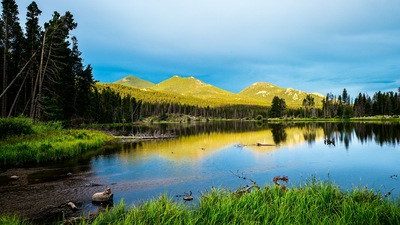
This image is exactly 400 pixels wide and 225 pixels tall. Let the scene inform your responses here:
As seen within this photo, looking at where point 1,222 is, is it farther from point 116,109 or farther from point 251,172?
point 116,109

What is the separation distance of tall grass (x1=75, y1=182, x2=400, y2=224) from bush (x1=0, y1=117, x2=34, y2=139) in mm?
23631

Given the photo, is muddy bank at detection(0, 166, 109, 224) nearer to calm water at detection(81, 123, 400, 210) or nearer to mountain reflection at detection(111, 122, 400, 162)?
calm water at detection(81, 123, 400, 210)

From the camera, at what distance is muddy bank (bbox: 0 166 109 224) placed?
12.9 metres

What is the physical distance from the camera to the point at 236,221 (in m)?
8.88

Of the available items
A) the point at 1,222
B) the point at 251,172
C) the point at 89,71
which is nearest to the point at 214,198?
the point at 1,222

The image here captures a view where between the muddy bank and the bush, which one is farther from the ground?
the bush

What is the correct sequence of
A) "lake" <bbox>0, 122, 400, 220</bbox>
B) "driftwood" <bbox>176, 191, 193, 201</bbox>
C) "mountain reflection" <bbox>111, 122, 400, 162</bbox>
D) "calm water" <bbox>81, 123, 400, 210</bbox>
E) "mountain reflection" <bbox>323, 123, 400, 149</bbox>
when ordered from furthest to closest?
"mountain reflection" <bbox>323, 123, 400, 149</bbox>, "mountain reflection" <bbox>111, 122, 400, 162</bbox>, "calm water" <bbox>81, 123, 400, 210</bbox>, "lake" <bbox>0, 122, 400, 220</bbox>, "driftwood" <bbox>176, 191, 193, 201</bbox>

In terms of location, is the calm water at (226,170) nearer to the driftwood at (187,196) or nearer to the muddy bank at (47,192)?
the driftwood at (187,196)

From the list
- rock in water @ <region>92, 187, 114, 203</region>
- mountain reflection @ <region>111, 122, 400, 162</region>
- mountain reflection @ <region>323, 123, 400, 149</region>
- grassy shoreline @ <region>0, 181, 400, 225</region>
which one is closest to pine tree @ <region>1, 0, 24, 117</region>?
mountain reflection @ <region>111, 122, 400, 162</region>

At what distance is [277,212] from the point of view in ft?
30.4

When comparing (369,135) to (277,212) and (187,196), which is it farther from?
(277,212)

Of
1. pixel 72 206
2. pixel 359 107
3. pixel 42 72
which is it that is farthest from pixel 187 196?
pixel 359 107

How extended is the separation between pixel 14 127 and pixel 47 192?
1610 centimetres

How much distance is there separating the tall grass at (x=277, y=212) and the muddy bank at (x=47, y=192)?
2.48 meters
